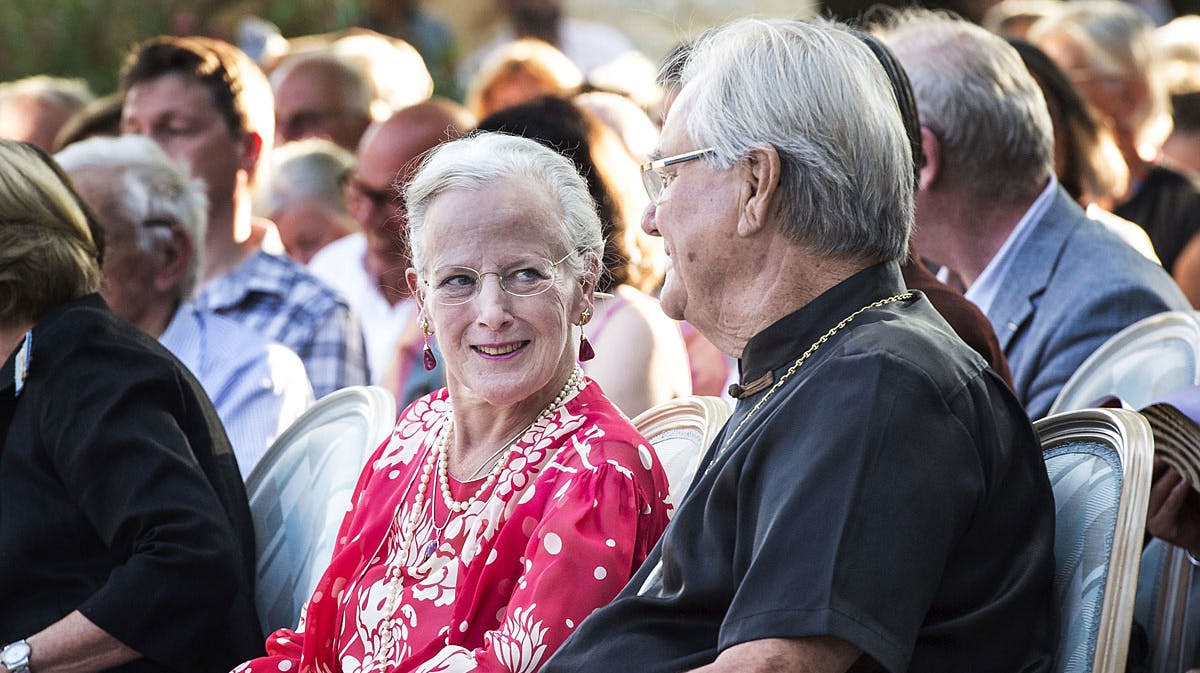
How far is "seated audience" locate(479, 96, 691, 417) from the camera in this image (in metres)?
3.80

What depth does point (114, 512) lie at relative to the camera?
3.09 metres

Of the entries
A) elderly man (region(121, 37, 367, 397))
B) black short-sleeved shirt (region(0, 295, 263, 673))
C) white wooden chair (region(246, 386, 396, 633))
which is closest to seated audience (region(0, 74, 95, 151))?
elderly man (region(121, 37, 367, 397))

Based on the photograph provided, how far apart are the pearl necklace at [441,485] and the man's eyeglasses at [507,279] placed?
194mm

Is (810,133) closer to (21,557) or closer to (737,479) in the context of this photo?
(737,479)

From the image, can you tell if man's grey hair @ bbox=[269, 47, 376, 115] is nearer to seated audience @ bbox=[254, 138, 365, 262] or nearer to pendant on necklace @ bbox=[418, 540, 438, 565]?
seated audience @ bbox=[254, 138, 365, 262]

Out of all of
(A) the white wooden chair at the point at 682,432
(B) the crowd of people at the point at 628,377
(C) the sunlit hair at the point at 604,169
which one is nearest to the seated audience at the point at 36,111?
(B) the crowd of people at the point at 628,377

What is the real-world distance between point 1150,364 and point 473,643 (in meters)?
1.59

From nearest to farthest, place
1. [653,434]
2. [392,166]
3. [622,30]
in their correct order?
[653,434] < [392,166] < [622,30]

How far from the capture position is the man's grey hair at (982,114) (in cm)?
397

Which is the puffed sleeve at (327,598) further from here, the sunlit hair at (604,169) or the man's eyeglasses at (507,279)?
the sunlit hair at (604,169)

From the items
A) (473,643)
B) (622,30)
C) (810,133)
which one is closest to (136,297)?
(473,643)

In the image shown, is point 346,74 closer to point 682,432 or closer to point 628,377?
point 628,377

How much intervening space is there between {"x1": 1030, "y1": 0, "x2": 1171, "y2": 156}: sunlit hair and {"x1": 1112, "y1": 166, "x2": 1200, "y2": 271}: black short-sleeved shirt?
0.72ft

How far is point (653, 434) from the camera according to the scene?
10.0 ft
